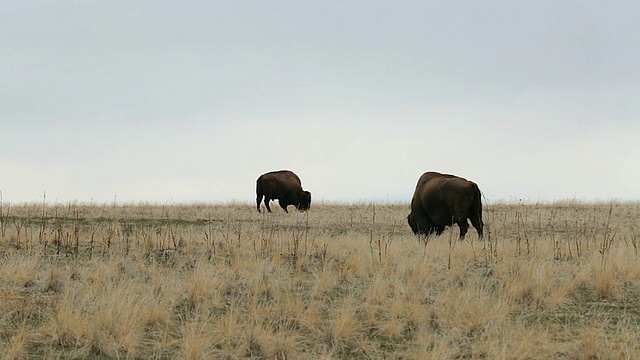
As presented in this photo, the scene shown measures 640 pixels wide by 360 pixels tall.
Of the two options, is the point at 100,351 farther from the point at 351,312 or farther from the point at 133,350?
the point at 351,312

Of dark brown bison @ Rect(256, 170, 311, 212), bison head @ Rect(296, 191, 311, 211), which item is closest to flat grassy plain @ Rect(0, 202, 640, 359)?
dark brown bison @ Rect(256, 170, 311, 212)

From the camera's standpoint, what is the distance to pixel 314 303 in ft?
22.6

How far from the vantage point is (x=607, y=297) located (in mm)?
8016

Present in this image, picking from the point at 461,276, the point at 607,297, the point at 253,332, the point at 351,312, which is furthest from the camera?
the point at 461,276

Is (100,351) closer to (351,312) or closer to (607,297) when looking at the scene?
(351,312)

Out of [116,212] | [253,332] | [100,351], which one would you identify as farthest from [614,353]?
[116,212]

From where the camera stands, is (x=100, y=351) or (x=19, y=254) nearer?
(x=100, y=351)

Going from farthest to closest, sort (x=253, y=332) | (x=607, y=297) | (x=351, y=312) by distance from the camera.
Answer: (x=607, y=297) → (x=351, y=312) → (x=253, y=332)

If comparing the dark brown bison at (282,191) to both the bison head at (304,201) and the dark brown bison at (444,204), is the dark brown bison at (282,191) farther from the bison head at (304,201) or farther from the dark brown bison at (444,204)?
the dark brown bison at (444,204)

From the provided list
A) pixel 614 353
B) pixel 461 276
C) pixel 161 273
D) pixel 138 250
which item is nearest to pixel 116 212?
pixel 138 250

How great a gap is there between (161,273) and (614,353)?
5958mm

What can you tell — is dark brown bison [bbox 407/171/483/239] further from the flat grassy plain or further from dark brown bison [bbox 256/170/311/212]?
dark brown bison [bbox 256/170/311/212]

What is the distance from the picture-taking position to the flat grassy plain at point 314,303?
5.66 meters

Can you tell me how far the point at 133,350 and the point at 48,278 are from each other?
319 cm
